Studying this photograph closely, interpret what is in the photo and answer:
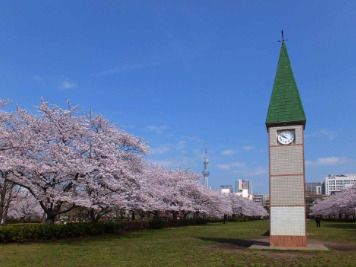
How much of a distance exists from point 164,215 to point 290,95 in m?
37.5

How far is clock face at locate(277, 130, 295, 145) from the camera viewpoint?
2148cm

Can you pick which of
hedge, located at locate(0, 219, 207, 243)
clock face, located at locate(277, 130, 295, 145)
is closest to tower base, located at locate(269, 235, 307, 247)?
clock face, located at locate(277, 130, 295, 145)

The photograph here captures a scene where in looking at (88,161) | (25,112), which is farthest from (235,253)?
(25,112)

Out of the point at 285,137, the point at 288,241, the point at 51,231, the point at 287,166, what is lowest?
the point at 51,231

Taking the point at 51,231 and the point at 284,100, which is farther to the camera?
the point at 51,231

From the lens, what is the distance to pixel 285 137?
21641mm

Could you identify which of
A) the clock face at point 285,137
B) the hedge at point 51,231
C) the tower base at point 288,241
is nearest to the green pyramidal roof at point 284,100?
the clock face at point 285,137

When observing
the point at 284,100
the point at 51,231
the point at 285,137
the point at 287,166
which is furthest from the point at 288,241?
the point at 51,231

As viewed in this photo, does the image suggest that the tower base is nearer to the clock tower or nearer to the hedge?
the clock tower

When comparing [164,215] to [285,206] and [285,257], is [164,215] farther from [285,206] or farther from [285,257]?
[285,257]

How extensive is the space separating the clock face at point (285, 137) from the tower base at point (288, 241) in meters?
4.62

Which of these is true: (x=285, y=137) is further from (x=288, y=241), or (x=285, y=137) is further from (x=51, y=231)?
(x=51, y=231)

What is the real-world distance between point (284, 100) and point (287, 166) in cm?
358

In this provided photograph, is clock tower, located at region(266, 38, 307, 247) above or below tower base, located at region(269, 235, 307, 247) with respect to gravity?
above
